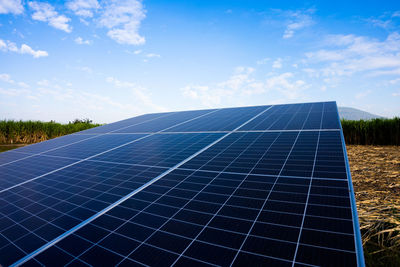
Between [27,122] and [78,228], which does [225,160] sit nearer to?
[78,228]

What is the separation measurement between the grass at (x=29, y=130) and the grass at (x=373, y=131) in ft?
93.8

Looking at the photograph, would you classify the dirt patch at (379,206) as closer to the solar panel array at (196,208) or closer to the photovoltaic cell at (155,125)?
the solar panel array at (196,208)

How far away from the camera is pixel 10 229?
121 inches

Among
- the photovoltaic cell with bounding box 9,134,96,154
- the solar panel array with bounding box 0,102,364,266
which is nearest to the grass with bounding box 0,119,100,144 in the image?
the photovoltaic cell with bounding box 9,134,96,154

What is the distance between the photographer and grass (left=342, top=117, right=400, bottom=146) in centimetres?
1523

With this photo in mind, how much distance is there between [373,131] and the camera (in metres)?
15.8

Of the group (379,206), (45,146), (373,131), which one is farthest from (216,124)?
(373,131)

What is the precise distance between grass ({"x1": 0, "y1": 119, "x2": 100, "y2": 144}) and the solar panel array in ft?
82.5

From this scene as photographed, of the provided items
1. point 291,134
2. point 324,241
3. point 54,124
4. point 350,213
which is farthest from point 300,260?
point 54,124

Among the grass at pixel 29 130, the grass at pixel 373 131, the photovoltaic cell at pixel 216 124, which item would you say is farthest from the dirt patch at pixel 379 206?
the grass at pixel 29 130

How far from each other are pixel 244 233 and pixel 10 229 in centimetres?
310

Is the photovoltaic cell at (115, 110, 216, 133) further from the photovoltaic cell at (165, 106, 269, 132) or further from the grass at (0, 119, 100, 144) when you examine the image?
the grass at (0, 119, 100, 144)

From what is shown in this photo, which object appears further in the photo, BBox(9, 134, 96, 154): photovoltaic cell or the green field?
the green field

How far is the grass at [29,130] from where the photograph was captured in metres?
25.2
